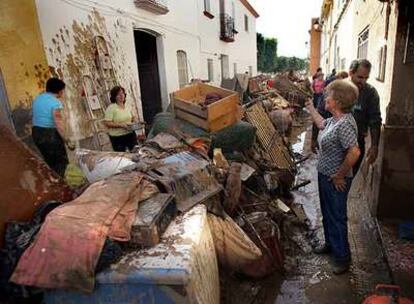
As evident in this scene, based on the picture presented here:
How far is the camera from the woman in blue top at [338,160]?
260 centimetres

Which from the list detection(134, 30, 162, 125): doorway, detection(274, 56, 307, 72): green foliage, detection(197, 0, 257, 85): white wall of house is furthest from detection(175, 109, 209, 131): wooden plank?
detection(274, 56, 307, 72): green foliage

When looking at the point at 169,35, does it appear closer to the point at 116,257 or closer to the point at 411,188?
the point at 411,188

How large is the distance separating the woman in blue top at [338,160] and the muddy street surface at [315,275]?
0.17 metres

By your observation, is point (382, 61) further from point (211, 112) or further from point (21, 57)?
point (21, 57)

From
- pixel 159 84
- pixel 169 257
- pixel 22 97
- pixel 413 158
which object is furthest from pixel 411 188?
pixel 159 84

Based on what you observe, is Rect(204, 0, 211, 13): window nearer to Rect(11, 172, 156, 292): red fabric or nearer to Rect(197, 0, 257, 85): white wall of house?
Rect(197, 0, 257, 85): white wall of house

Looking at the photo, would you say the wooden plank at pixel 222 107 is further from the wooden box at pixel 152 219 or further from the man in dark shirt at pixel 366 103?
the wooden box at pixel 152 219

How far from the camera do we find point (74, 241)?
5.81 feet

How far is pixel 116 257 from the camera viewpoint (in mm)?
1831

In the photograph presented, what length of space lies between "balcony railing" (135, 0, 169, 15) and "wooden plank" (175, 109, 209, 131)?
3710mm

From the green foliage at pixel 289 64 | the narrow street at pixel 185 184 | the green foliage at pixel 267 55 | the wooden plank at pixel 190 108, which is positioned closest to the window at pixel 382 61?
the narrow street at pixel 185 184

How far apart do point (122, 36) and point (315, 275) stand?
589 centimetres

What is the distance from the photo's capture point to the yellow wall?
3.94 meters

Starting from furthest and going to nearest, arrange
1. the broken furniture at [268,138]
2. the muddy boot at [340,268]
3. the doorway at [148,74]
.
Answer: the doorway at [148,74], the broken furniture at [268,138], the muddy boot at [340,268]
